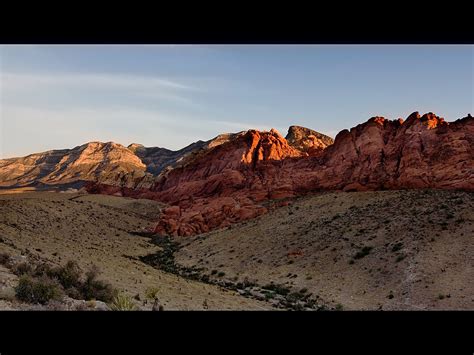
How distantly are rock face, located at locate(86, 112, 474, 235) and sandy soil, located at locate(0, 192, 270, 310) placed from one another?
6.36m

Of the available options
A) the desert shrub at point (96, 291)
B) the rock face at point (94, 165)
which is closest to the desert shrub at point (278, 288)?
the desert shrub at point (96, 291)

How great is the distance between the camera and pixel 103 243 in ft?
97.6

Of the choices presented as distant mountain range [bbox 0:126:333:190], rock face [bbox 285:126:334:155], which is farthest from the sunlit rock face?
distant mountain range [bbox 0:126:333:190]

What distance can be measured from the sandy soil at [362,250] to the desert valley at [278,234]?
9 cm

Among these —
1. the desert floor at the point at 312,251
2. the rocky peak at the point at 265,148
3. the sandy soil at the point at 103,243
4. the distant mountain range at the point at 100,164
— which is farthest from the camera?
the distant mountain range at the point at 100,164

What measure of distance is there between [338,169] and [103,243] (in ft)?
79.2

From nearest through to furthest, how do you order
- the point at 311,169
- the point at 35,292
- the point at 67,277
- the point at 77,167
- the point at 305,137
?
the point at 35,292, the point at 67,277, the point at 311,169, the point at 305,137, the point at 77,167

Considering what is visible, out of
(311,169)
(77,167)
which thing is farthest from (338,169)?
(77,167)

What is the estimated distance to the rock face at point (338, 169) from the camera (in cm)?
3284

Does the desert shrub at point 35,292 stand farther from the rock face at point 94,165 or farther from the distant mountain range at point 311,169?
the rock face at point 94,165

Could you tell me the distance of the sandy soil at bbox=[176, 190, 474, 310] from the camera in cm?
1588

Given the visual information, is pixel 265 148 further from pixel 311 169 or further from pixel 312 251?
pixel 312 251
